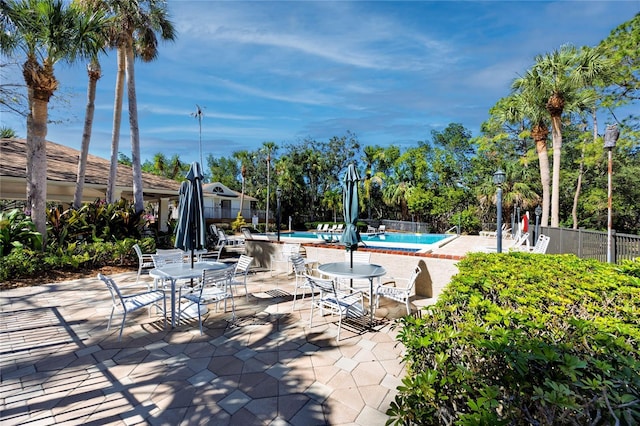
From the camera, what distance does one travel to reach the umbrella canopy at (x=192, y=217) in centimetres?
498

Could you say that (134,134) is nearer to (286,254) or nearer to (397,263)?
(286,254)

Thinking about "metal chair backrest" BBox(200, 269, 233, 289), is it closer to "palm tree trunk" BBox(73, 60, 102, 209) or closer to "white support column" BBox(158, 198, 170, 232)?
"palm tree trunk" BBox(73, 60, 102, 209)

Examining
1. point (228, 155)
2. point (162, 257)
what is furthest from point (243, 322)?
point (228, 155)

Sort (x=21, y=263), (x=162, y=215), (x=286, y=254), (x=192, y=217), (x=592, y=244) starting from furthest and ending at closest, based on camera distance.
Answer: (x=162, y=215) < (x=592, y=244) < (x=286, y=254) < (x=21, y=263) < (x=192, y=217)

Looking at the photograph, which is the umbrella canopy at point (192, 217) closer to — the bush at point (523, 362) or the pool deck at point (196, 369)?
the pool deck at point (196, 369)

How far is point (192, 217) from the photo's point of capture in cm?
507

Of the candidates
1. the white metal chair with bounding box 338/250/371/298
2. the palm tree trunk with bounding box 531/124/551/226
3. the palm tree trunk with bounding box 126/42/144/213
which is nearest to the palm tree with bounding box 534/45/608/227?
the palm tree trunk with bounding box 531/124/551/226

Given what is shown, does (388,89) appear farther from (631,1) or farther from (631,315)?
(631,315)

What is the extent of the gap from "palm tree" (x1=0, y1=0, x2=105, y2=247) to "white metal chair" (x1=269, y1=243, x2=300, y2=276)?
6.48m

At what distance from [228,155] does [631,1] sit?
44.6 metres

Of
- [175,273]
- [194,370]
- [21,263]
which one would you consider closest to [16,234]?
[21,263]

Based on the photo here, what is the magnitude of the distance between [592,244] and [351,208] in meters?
8.39

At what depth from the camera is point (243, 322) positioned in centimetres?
471

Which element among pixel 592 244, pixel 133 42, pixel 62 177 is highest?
pixel 133 42
